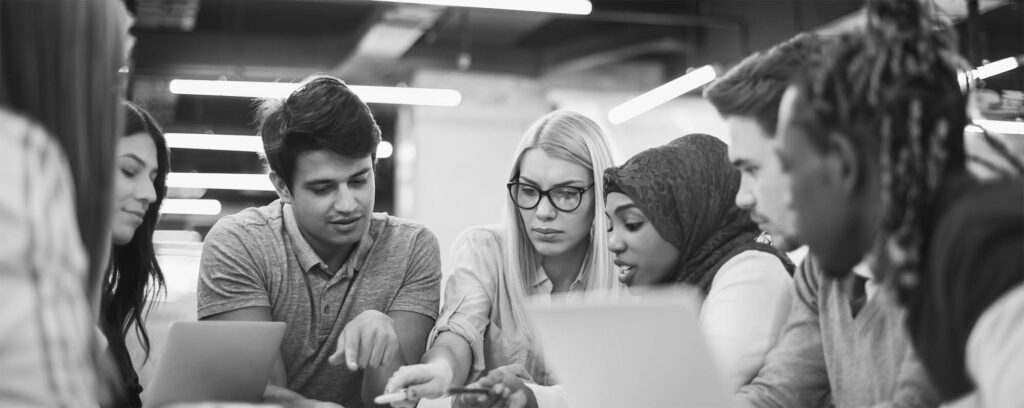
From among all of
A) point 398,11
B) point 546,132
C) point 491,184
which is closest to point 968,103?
point 546,132

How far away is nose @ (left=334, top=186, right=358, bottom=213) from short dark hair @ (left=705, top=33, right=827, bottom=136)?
95 cm

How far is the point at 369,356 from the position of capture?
7.13ft

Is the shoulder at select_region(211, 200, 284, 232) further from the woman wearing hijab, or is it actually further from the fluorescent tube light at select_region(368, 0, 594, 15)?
the fluorescent tube light at select_region(368, 0, 594, 15)

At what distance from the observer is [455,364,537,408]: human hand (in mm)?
2020

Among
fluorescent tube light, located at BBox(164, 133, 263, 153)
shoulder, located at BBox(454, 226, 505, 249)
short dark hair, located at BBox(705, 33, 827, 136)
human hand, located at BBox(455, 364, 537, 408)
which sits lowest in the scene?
human hand, located at BBox(455, 364, 537, 408)

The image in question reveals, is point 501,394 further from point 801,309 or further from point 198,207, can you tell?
point 198,207

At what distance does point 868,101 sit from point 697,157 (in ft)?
3.41

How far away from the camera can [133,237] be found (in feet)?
7.85

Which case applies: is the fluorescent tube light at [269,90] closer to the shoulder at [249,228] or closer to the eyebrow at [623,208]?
the shoulder at [249,228]

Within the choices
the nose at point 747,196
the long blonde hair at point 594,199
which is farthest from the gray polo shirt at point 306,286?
the nose at point 747,196

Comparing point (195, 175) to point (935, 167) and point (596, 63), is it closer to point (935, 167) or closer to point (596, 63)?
point (596, 63)

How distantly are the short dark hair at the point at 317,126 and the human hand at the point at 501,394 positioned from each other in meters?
0.67

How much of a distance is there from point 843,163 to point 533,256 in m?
1.43

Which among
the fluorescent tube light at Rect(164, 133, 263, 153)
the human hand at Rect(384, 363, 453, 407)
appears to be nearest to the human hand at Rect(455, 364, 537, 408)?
the human hand at Rect(384, 363, 453, 407)
